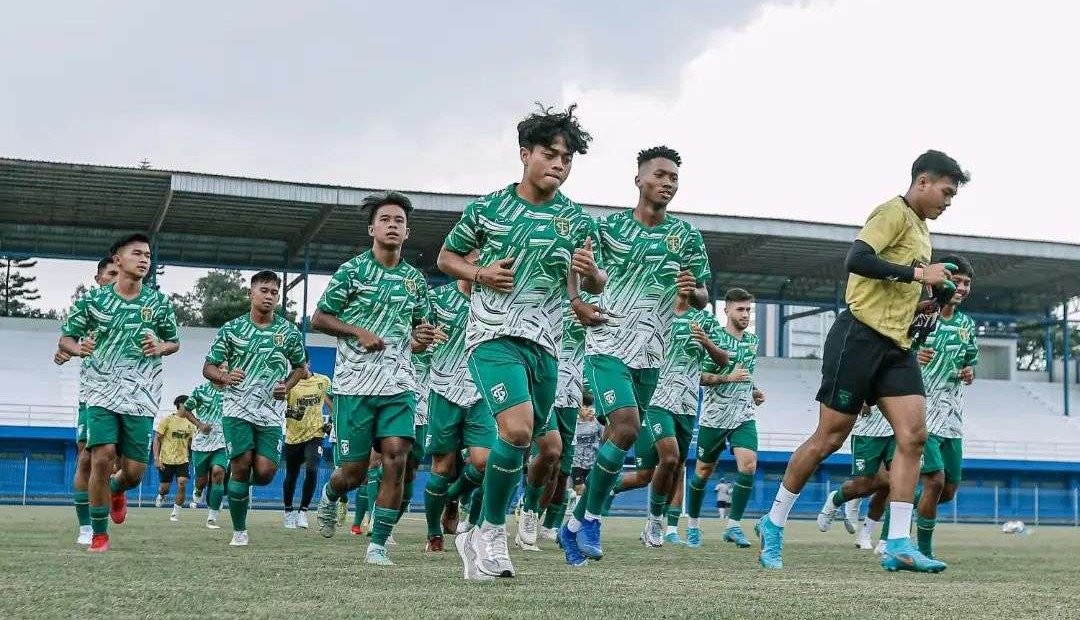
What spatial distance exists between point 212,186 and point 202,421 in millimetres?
16321

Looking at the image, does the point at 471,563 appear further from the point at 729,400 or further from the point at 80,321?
the point at 729,400

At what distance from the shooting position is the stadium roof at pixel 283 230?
1336 inches

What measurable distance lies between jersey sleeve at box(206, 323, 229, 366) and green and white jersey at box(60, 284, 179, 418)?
1.48 m

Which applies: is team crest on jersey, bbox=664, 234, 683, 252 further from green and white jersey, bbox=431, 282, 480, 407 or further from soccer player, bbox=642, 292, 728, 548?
green and white jersey, bbox=431, 282, 480, 407

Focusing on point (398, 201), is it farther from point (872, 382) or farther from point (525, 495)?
point (872, 382)

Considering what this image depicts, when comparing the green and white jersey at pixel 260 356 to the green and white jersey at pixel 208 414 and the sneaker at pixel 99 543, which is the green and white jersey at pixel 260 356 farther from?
the green and white jersey at pixel 208 414

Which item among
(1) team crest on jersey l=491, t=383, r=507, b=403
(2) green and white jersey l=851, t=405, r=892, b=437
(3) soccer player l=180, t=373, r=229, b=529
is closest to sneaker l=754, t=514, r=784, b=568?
(1) team crest on jersey l=491, t=383, r=507, b=403

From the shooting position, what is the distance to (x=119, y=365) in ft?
32.8

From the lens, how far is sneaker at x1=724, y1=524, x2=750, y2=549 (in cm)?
1275

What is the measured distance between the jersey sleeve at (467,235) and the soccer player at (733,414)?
6.90 meters

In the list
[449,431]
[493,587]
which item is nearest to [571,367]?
[449,431]

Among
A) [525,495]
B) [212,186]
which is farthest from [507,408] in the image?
[212,186]

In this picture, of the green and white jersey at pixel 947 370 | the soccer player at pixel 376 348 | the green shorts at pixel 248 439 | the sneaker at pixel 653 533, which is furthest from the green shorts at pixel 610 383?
the green shorts at pixel 248 439

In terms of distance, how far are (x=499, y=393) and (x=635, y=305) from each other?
2853mm
